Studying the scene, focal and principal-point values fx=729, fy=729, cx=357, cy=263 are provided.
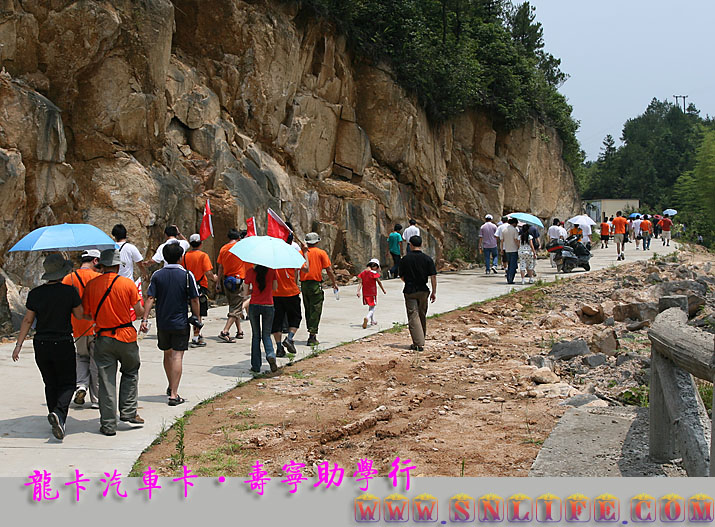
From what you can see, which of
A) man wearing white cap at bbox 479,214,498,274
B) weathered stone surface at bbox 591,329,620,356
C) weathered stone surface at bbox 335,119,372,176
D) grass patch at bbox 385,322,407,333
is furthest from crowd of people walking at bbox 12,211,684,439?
weathered stone surface at bbox 335,119,372,176

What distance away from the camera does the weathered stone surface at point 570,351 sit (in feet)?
34.4

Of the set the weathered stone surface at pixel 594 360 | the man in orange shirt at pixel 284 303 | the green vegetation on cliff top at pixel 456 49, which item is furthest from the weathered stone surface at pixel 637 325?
the green vegetation on cliff top at pixel 456 49

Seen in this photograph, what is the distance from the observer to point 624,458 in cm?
556

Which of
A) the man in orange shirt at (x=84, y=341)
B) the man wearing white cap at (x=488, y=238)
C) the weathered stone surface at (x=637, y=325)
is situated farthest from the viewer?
the man wearing white cap at (x=488, y=238)

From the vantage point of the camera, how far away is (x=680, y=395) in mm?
5086

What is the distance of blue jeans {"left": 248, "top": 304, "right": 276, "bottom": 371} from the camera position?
925cm

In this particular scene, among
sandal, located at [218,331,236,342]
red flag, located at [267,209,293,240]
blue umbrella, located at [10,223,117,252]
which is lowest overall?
sandal, located at [218,331,236,342]

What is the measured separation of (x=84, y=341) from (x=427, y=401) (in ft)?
12.2

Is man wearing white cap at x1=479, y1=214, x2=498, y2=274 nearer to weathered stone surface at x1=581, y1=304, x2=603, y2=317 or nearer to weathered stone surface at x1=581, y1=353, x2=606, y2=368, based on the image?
weathered stone surface at x1=581, y1=304, x2=603, y2=317

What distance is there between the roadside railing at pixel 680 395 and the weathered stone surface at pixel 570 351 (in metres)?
4.67

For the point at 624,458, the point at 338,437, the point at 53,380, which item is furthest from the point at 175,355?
the point at 624,458

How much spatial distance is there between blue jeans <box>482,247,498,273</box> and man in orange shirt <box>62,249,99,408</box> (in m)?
16.6

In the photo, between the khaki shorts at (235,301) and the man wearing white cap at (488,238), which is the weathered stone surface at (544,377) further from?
the man wearing white cap at (488,238)

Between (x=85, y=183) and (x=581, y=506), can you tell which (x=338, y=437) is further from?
(x=85, y=183)
